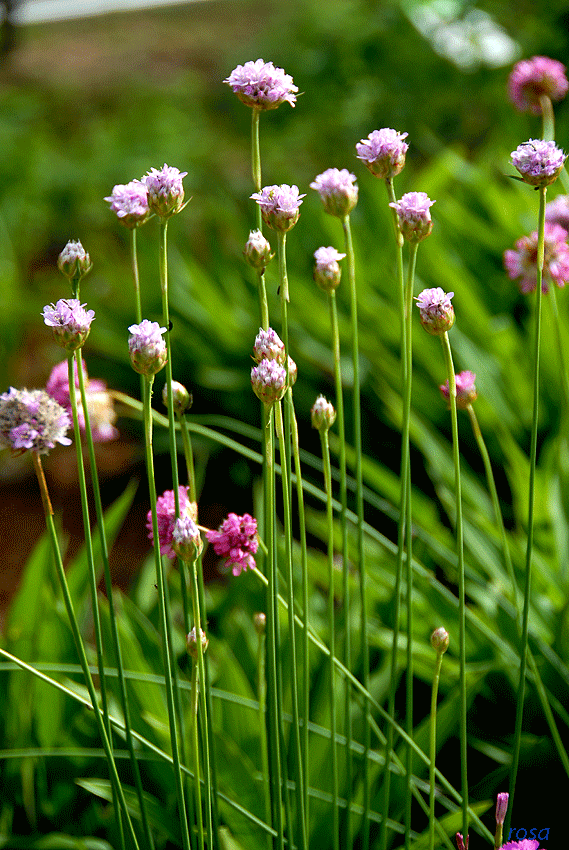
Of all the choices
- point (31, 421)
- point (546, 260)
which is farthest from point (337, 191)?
point (546, 260)

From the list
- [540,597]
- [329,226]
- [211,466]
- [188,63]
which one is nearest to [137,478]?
[211,466]

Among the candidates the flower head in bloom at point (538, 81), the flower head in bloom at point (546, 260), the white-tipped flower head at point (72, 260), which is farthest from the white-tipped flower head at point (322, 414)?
the flower head in bloom at point (538, 81)

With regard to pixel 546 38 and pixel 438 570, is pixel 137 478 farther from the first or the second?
pixel 546 38

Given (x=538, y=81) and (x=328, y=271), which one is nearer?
(x=328, y=271)

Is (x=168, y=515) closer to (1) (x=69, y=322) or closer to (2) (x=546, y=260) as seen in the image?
(1) (x=69, y=322)

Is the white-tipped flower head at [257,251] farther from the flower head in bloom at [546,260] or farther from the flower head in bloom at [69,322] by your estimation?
the flower head in bloom at [546,260]

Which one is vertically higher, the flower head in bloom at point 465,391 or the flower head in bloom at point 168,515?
the flower head in bloom at point 465,391
